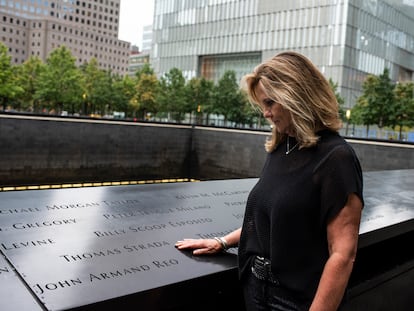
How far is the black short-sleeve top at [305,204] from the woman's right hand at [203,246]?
63 cm

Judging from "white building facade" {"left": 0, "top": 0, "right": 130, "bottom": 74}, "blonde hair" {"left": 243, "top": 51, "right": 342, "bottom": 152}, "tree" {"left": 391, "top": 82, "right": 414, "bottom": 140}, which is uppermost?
"white building facade" {"left": 0, "top": 0, "right": 130, "bottom": 74}

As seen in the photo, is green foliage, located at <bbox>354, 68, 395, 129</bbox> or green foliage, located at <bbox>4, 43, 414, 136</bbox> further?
green foliage, located at <bbox>4, 43, 414, 136</bbox>

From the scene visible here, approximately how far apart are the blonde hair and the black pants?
0.70 meters

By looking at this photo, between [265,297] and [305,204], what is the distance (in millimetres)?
533

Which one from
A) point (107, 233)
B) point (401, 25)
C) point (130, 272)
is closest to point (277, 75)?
point (130, 272)

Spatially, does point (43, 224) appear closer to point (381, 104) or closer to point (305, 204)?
point (305, 204)

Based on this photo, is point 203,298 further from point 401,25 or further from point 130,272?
point 401,25

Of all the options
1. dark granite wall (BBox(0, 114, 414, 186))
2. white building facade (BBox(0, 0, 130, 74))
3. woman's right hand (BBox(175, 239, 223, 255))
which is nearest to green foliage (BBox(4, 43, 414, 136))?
dark granite wall (BBox(0, 114, 414, 186))

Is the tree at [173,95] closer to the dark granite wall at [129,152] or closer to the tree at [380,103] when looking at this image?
the tree at [380,103]

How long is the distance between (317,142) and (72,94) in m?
49.3

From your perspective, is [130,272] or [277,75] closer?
[277,75]

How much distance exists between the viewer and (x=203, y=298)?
2568 millimetres

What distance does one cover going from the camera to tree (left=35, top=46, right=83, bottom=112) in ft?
155

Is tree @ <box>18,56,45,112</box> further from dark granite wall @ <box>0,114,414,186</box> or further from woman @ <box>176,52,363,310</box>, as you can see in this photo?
woman @ <box>176,52,363,310</box>
